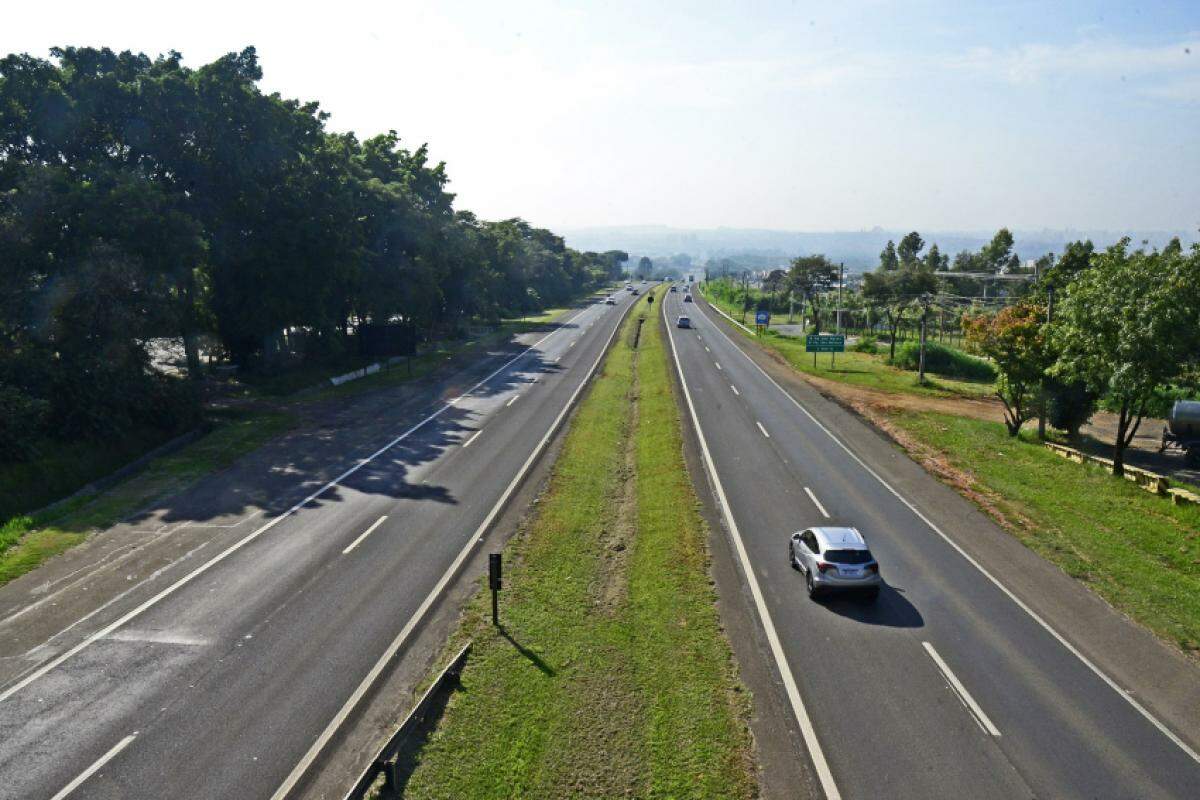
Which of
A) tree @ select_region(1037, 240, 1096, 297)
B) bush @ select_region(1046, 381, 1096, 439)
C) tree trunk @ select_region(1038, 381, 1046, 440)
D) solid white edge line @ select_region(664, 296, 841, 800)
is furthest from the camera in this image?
tree @ select_region(1037, 240, 1096, 297)

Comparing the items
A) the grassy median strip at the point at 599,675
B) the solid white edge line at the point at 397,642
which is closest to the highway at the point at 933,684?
the grassy median strip at the point at 599,675

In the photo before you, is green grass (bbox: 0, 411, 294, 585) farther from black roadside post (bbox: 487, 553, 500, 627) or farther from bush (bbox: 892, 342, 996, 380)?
bush (bbox: 892, 342, 996, 380)

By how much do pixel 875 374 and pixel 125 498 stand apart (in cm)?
5274

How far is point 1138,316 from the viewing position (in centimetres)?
2856

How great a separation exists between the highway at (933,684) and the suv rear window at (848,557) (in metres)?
1.17

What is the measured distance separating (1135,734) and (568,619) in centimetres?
1145

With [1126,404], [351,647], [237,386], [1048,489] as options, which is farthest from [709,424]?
[237,386]

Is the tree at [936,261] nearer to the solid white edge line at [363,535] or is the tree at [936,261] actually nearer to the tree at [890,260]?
the tree at [890,260]

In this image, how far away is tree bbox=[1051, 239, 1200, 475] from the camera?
27781 mm

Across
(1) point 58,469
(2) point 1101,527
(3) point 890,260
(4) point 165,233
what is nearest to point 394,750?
(1) point 58,469

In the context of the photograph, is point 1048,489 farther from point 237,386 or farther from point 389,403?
point 237,386

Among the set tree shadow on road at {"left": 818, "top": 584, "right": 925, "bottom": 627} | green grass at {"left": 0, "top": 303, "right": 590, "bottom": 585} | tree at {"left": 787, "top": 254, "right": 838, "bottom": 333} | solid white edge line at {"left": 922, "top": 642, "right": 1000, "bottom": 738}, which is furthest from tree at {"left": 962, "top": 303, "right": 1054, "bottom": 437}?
tree at {"left": 787, "top": 254, "right": 838, "bottom": 333}

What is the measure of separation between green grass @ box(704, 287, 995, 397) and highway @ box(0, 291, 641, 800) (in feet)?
118

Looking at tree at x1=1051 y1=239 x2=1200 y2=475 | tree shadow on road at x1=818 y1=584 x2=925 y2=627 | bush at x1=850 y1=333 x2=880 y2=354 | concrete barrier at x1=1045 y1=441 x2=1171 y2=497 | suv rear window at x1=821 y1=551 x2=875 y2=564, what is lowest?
tree shadow on road at x1=818 y1=584 x2=925 y2=627
